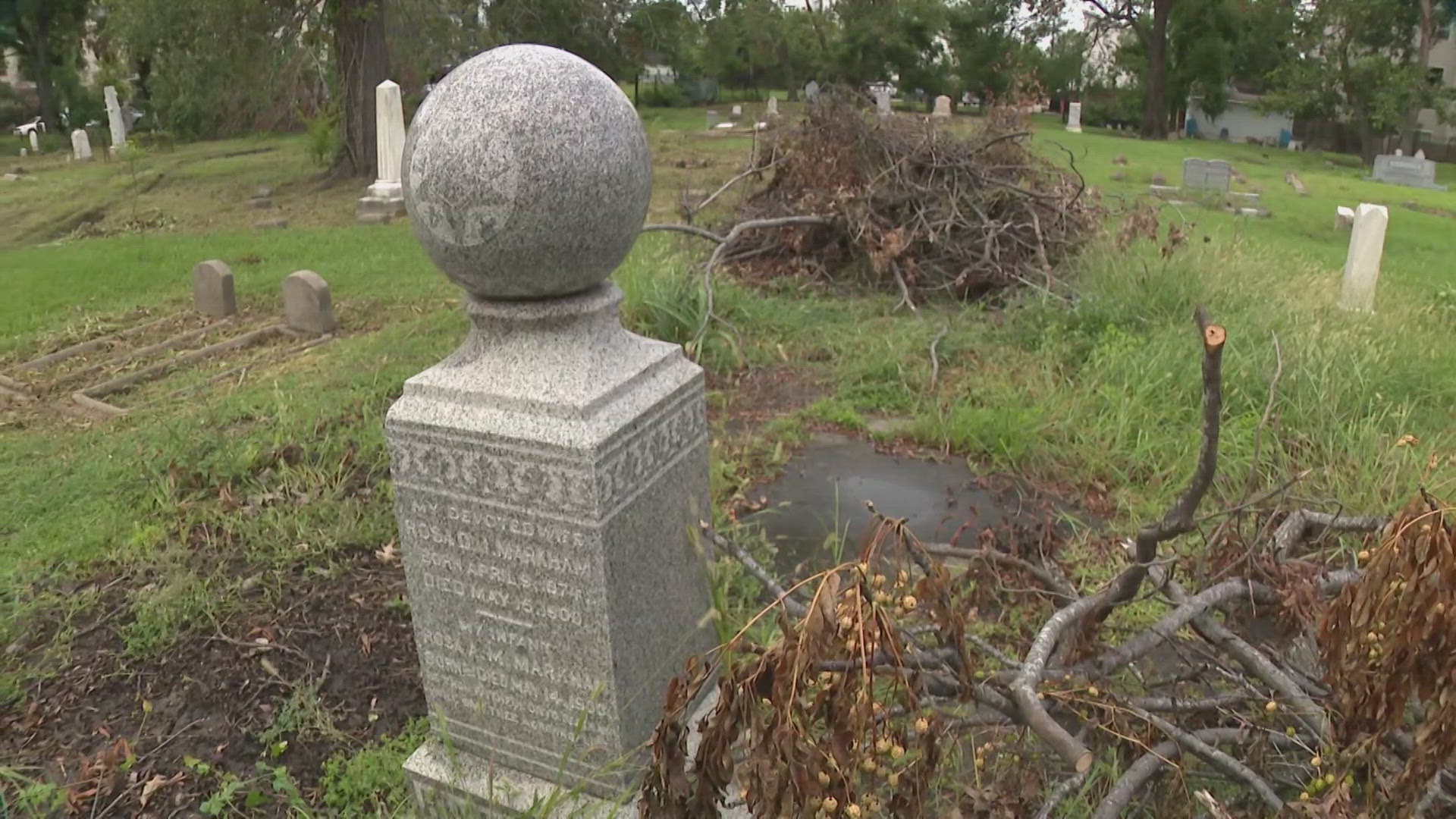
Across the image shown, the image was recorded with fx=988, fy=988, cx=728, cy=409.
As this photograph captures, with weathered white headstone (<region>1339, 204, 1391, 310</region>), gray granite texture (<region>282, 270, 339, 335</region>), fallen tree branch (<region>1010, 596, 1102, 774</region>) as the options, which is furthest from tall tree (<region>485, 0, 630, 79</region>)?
fallen tree branch (<region>1010, 596, 1102, 774</region>)

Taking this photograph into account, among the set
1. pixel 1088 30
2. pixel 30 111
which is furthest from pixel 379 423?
pixel 30 111

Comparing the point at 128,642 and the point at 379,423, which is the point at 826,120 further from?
the point at 128,642

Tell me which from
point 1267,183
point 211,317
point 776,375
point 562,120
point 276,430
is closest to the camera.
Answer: point 562,120

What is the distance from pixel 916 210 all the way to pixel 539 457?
5.79m

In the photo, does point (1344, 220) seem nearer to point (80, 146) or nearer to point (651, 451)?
point (651, 451)

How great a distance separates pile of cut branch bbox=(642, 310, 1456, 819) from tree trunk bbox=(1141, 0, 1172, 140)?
86.3 feet

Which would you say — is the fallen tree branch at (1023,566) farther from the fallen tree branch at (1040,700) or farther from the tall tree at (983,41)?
the tall tree at (983,41)

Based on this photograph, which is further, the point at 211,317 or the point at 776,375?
the point at 211,317

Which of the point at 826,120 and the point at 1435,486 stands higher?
the point at 826,120

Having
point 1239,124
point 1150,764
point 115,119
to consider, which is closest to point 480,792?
point 1150,764

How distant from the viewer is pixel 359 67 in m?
13.7

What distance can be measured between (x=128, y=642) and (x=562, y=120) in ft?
7.62

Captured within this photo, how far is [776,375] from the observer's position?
221 inches

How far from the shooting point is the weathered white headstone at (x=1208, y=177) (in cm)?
1290
